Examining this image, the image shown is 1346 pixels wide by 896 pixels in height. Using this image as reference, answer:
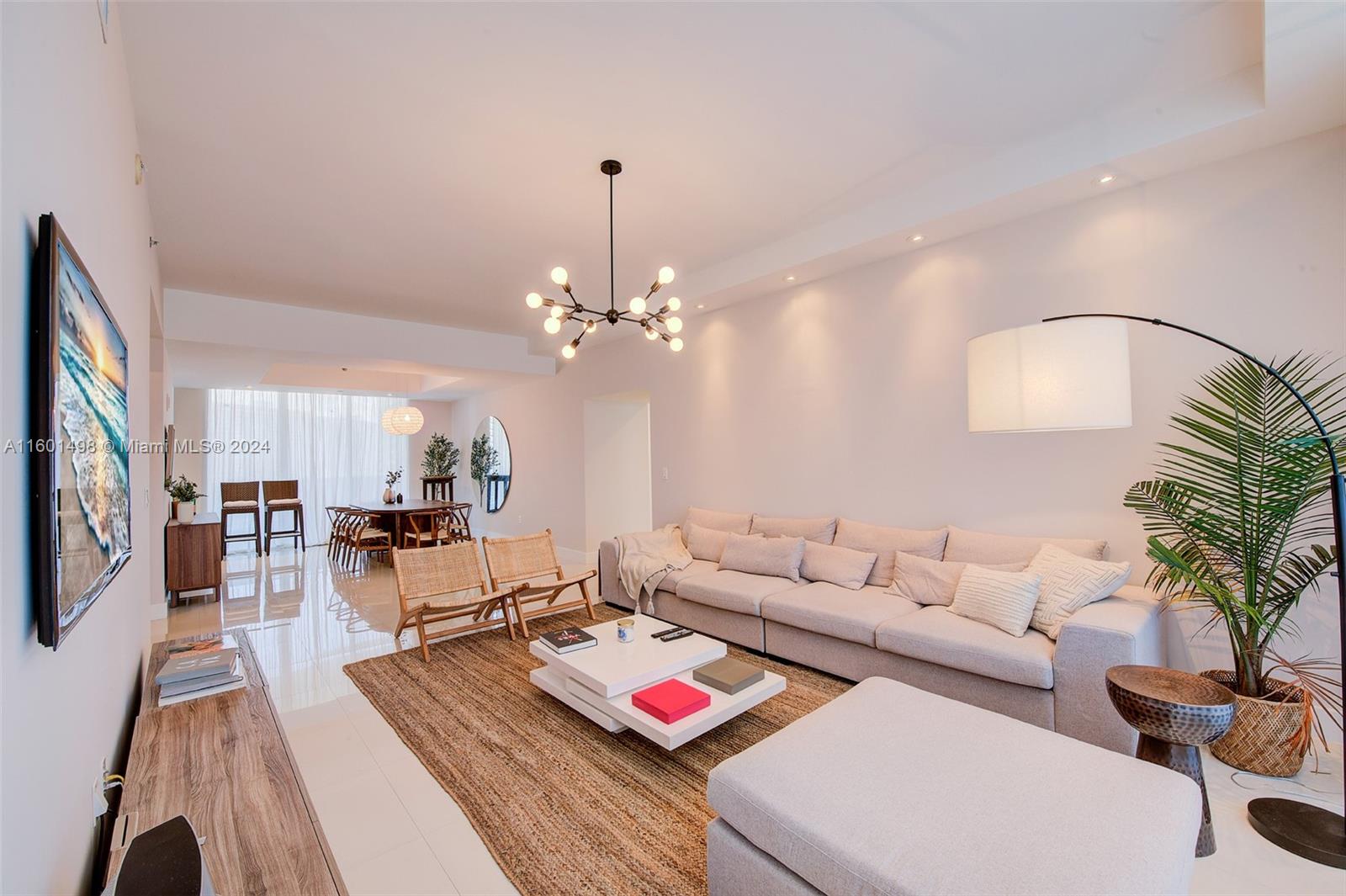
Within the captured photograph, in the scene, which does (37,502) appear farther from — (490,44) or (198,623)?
(198,623)

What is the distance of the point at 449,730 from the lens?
9.53ft

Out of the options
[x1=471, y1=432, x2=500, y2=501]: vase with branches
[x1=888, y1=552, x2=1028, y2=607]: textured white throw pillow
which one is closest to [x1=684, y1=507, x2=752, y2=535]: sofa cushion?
[x1=888, y1=552, x2=1028, y2=607]: textured white throw pillow

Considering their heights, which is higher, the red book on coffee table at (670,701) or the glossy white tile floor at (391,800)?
the red book on coffee table at (670,701)

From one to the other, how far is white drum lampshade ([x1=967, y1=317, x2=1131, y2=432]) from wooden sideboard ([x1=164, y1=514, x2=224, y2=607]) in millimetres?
6720

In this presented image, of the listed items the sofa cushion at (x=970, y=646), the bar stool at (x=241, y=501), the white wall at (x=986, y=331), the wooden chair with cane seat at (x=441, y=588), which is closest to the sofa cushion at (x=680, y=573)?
the white wall at (x=986, y=331)

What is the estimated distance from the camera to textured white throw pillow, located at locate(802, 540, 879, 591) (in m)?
3.81

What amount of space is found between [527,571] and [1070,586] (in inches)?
146

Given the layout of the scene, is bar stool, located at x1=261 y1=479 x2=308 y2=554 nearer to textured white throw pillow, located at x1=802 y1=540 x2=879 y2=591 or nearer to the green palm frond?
textured white throw pillow, located at x1=802 y1=540 x2=879 y2=591

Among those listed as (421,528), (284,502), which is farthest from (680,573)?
(284,502)

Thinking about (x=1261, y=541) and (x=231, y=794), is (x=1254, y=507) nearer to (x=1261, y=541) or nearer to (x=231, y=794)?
(x=1261, y=541)

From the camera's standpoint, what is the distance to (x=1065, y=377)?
2.33m

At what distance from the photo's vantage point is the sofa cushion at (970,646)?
2631mm

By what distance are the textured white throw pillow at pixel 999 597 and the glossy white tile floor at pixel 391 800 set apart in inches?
34.7

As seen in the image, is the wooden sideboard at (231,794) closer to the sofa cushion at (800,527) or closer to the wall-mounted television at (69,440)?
the wall-mounted television at (69,440)
